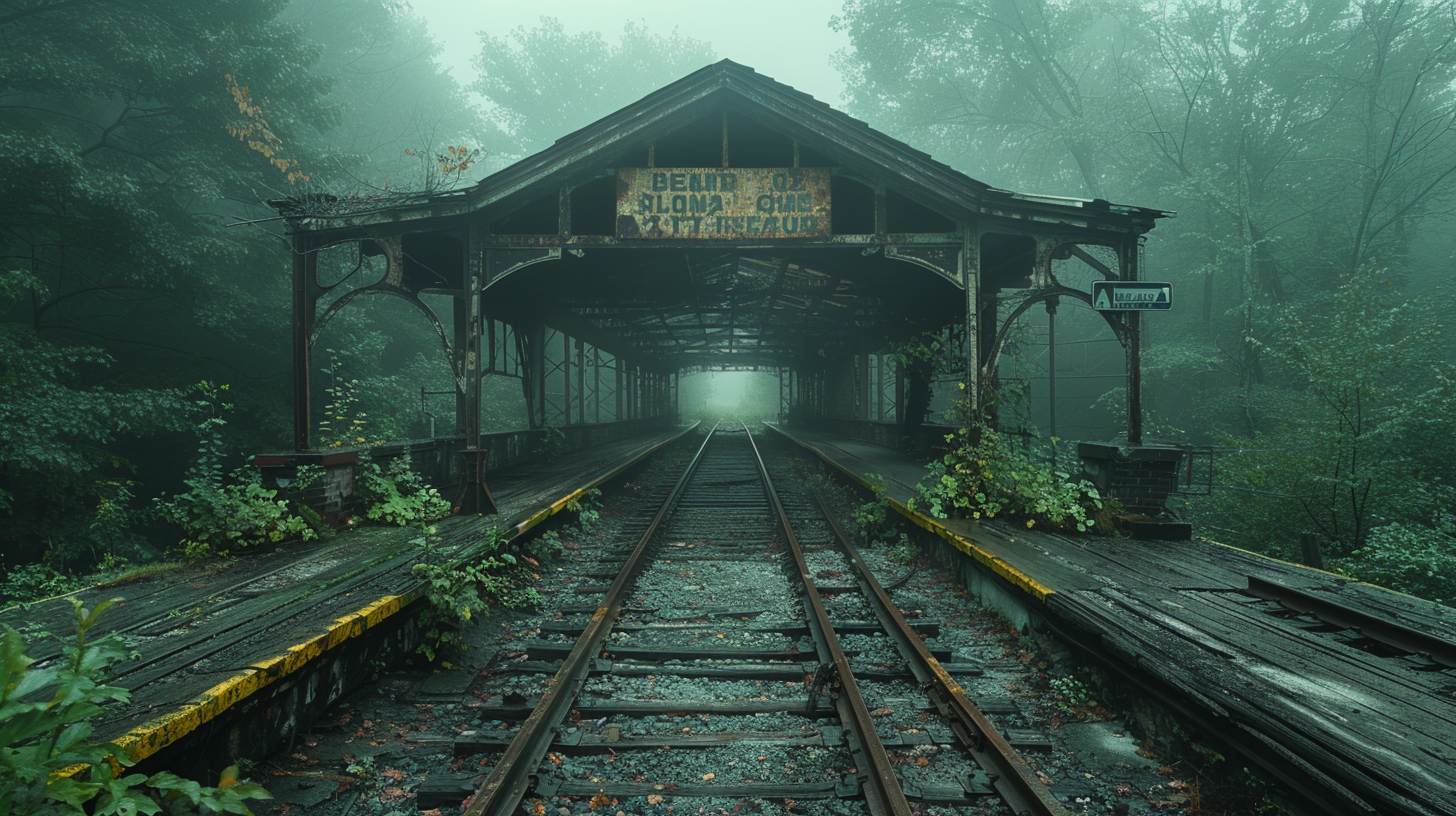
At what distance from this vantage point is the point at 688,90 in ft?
25.7

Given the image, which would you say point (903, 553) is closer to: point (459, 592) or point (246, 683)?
point (459, 592)

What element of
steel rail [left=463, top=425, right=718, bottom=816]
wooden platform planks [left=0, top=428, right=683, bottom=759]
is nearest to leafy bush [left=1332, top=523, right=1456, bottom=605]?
steel rail [left=463, top=425, right=718, bottom=816]

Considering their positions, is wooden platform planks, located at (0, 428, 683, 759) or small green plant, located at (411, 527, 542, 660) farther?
small green plant, located at (411, 527, 542, 660)

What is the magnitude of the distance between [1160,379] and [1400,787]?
77.7ft

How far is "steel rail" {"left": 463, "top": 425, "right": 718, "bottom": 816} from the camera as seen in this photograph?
2.61 m

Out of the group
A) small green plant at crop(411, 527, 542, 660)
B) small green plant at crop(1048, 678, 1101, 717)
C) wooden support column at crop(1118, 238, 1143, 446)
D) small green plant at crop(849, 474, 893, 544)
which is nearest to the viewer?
small green plant at crop(1048, 678, 1101, 717)

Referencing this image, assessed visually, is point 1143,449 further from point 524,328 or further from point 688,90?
point 524,328

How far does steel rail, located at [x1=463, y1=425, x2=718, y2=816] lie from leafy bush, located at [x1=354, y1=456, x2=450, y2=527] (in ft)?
9.85

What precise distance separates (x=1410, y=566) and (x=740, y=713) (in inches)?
306

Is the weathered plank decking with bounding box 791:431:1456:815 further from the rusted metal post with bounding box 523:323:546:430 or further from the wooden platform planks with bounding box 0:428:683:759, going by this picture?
the rusted metal post with bounding box 523:323:546:430

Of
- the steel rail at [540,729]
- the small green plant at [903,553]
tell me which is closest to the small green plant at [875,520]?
the small green plant at [903,553]

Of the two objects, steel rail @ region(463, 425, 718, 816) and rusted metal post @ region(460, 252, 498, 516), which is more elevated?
rusted metal post @ region(460, 252, 498, 516)

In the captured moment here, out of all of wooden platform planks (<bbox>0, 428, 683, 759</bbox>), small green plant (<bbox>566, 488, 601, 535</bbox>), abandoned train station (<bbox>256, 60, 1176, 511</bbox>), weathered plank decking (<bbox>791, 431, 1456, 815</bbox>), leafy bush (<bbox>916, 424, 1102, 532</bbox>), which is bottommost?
small green plant (<bbox>566, 488, 601, 535</bbox>)

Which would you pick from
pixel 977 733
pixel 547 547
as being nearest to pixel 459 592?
pixel 547 547
